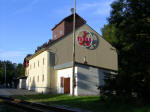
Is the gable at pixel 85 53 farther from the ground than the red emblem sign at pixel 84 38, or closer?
closer

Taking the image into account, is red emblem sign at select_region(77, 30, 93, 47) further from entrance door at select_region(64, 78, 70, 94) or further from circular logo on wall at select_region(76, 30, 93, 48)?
entrance door at select_region(64, 78, 70, 94)

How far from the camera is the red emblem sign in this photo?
3247cm

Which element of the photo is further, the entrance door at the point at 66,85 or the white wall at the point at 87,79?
the entrance door at the point at 66,85

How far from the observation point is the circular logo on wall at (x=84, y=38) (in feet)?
106

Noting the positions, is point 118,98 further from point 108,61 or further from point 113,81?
point 108,61

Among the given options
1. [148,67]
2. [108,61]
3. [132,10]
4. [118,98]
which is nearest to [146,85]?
[148,67]

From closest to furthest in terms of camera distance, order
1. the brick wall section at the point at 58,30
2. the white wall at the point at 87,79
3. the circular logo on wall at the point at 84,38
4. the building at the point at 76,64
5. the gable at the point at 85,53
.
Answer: the white wall at the point at 87,79
the building at the point at 76,64
the gable at the point at 85,53
the circular logo on wall at the point at 84,38
the brick wall section at the point at 58,30

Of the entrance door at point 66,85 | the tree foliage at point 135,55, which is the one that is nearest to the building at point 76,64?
the entrance door at point 66,85

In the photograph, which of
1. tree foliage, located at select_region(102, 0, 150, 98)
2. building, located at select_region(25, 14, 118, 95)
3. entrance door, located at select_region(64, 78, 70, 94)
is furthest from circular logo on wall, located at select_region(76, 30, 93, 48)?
tree foliage, located at select_region(102, 0, 150, 98)

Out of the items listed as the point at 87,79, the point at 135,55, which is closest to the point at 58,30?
the point at 87,79

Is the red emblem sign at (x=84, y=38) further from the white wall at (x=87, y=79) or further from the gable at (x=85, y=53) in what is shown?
the white wall at (x=87, y=79)

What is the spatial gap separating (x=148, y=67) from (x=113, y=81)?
2570 mm

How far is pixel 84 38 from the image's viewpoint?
3297 centimetres

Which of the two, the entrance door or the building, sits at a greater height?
the building
